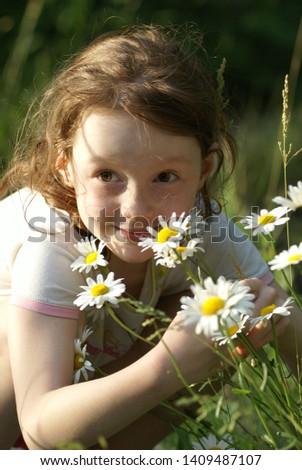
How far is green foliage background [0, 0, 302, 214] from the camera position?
321 cm

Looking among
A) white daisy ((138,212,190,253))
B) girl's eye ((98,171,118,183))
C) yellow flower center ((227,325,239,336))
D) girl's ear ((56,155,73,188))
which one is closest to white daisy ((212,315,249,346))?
yellow flower center ((227,325,239,336))

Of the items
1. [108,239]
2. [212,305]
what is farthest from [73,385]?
[212,305]

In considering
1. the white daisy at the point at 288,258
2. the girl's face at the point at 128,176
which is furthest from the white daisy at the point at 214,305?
the girl's face at the point at 128,176

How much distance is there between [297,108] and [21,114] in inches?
57.9

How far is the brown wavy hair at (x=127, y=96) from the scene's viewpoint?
5.25 feet

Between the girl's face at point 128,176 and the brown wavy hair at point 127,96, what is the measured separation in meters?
0.03

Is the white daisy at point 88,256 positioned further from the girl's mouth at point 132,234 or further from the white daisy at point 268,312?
the white daisy at point 268,312

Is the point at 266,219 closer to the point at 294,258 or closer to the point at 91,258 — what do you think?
the point at 294,258

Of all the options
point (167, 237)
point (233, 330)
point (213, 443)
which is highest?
point (167, 237)

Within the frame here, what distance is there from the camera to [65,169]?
5.67 ft

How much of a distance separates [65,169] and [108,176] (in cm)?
16

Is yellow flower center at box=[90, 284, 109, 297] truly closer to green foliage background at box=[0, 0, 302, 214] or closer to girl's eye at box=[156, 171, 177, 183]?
girl's eye at box=[156, 171, 177, 183]

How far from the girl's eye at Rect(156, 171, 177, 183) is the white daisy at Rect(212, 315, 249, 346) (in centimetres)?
34
